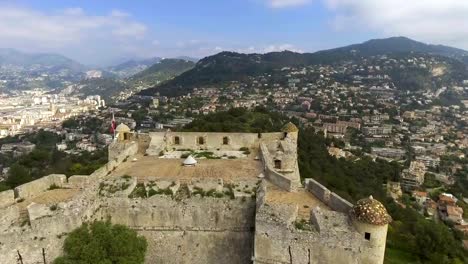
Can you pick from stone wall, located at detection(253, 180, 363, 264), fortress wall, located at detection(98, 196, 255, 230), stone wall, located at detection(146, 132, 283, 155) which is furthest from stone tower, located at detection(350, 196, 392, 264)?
stone wall, located at detection(146, 132, 283, 155)

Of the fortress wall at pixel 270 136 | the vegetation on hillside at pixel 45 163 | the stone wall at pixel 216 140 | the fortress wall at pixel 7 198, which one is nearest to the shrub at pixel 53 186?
the fortress wall at pixel 7 198

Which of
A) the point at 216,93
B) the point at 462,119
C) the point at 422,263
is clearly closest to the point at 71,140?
the point at 216,93

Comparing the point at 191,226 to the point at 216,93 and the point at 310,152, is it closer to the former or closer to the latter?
the point at 310,152

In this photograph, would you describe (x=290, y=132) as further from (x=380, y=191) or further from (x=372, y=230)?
(x=380, y=191)

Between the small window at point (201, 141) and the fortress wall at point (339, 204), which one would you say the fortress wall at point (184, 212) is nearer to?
the fortress wall at point (339, 204)

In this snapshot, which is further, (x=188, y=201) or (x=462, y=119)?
(x=462, y=119)

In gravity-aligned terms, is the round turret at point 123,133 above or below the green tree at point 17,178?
above
